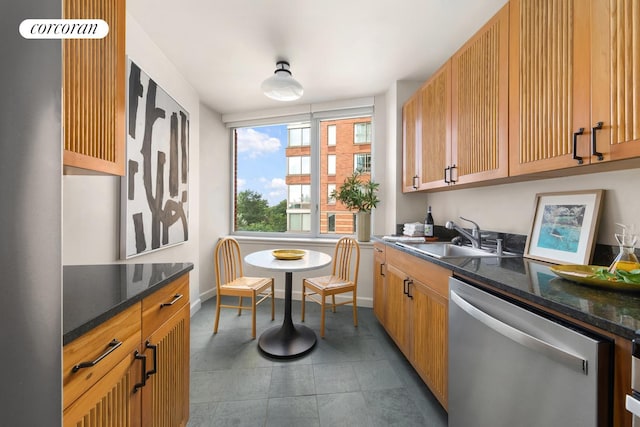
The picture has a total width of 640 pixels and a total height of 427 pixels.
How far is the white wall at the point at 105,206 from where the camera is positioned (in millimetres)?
A: 1438

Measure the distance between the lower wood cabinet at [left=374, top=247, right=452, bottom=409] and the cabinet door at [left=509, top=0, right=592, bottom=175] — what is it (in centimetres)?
75

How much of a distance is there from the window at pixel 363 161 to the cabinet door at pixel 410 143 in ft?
1.97

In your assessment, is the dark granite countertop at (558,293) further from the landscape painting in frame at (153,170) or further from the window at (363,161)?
the landscape painting in frame at (153,170)

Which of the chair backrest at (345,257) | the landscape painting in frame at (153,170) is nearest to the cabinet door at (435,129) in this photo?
the chair backrest at (345,257)

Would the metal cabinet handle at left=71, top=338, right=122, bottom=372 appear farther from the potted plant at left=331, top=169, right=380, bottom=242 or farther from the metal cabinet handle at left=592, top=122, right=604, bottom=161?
the potted plant at left=331, top=169, right=380, bottom=242

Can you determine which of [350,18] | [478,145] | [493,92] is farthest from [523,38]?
[350,18]

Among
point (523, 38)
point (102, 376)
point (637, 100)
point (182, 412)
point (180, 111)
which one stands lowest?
point (182, 412)

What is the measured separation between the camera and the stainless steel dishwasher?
68 centimetres

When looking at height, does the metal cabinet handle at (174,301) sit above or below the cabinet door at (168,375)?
above

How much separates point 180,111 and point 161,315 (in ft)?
7.46

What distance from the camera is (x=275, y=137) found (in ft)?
12.1

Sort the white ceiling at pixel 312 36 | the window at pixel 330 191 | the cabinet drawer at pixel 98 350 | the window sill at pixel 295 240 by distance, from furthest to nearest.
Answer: the window at pixel 330 191 < the window sill at pixel 295 240 < the white ceiling at pixel 312 36 < the cabinet drawer at pixel 98 350

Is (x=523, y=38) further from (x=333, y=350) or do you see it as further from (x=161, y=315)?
(x=333, y=350)

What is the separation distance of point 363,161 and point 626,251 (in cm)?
250
